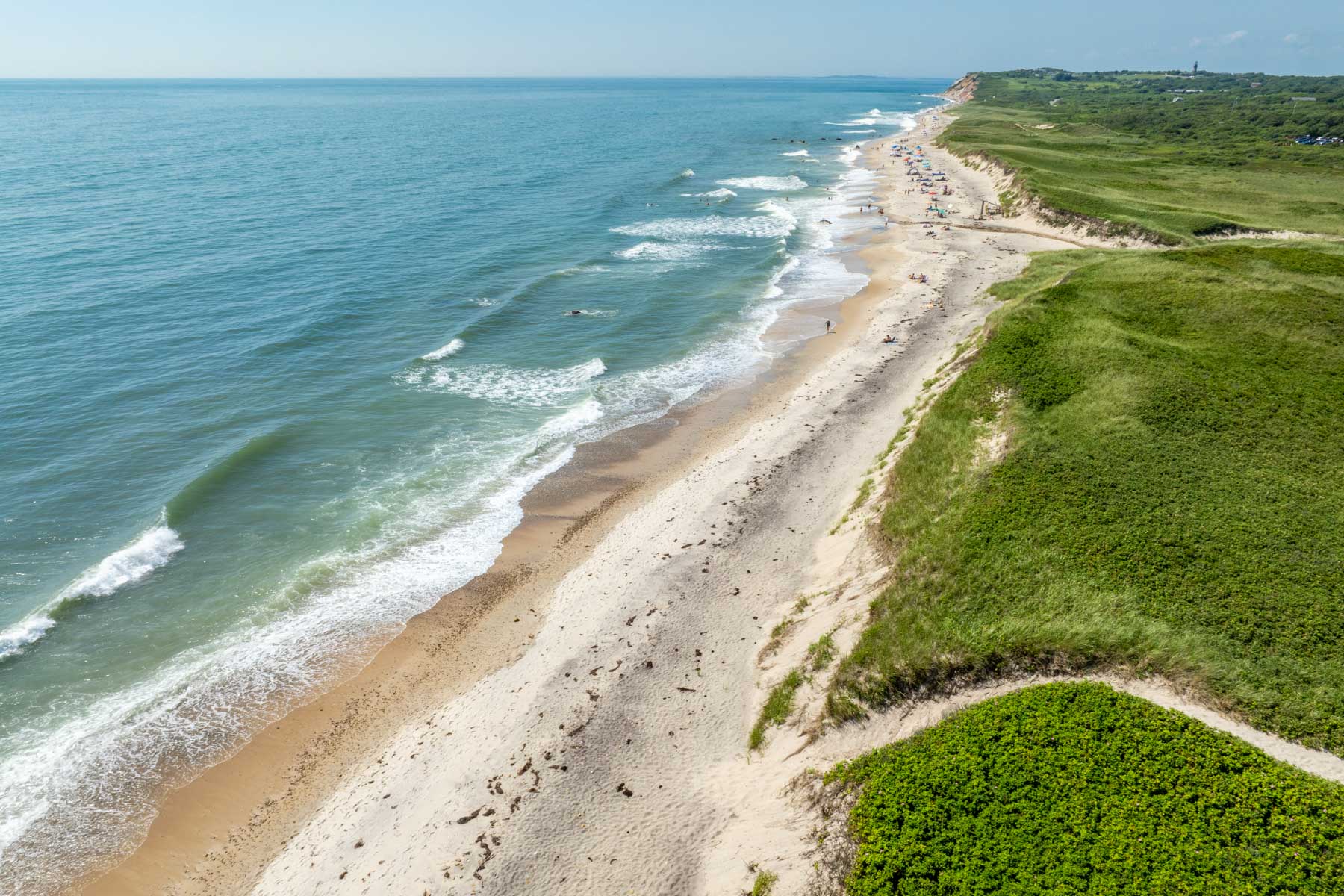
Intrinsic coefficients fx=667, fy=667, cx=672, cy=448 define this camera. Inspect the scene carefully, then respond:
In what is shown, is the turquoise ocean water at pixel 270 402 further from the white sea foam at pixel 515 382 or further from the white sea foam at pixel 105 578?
the white sea foam at pixel 515 382

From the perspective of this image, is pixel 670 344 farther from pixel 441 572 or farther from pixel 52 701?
pixel 52 701

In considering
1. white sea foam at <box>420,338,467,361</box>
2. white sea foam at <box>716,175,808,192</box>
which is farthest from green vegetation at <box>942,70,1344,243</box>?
white sea foam at <box>420,338,467,361</box>

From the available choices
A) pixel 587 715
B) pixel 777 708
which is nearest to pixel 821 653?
pixel 777 708

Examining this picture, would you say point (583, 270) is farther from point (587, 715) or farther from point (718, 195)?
point (587, 715)

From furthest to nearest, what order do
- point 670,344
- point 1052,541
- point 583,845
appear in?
point 670,344
point 1052,541
point 583,845

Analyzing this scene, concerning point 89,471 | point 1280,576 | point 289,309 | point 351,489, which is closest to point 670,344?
point 351,489

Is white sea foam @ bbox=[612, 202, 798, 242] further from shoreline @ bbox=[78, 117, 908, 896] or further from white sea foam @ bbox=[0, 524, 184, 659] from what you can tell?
white sea foam @ bbox=[0, 524, 184, 659]

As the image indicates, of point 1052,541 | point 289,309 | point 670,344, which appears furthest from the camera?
point 289,309

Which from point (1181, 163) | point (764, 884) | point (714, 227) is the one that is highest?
point (1181, 163)
